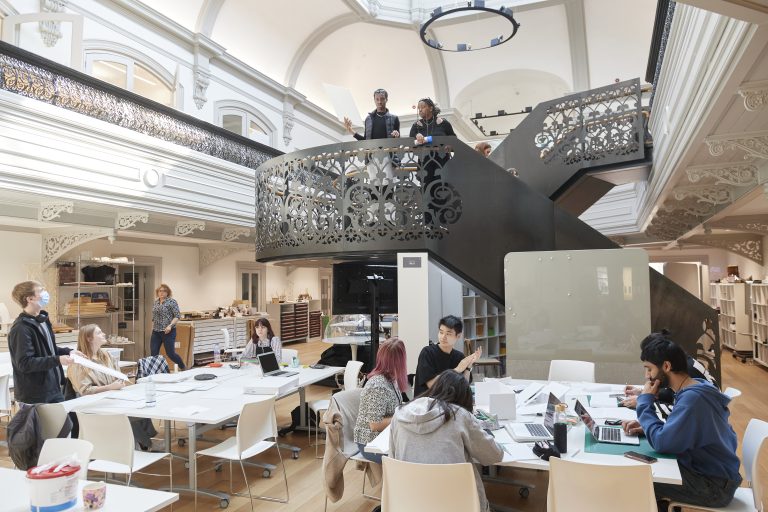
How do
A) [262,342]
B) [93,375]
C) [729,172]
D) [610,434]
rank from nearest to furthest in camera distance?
1. [610,434]
2. [93,375]
3. [729,172]
4. [262,342]

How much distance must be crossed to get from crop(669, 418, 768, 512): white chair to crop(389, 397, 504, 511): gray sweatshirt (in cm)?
114

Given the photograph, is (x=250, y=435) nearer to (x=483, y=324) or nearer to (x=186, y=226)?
(x=186, y=226)

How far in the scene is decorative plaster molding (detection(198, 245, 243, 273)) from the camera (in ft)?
41.3

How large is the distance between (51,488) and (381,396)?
202 cm

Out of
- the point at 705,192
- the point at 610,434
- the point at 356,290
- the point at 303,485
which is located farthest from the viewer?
the point at 356,290

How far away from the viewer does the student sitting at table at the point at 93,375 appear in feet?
16.1

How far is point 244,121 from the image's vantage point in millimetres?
11430

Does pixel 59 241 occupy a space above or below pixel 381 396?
above

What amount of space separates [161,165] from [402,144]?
4.13 metres

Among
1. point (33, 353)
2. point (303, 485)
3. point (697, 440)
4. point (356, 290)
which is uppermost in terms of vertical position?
point (356, 290)

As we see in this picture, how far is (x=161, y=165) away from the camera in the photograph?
7863mm

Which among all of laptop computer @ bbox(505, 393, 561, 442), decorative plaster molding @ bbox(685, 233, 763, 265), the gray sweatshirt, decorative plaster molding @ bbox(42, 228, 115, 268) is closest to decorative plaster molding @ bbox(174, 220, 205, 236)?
decorative plaster molding @ bbox(42, 228, 115, 268)

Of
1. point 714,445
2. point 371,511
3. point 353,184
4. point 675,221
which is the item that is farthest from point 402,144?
point 675,221

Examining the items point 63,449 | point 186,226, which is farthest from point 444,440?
point 186,226
